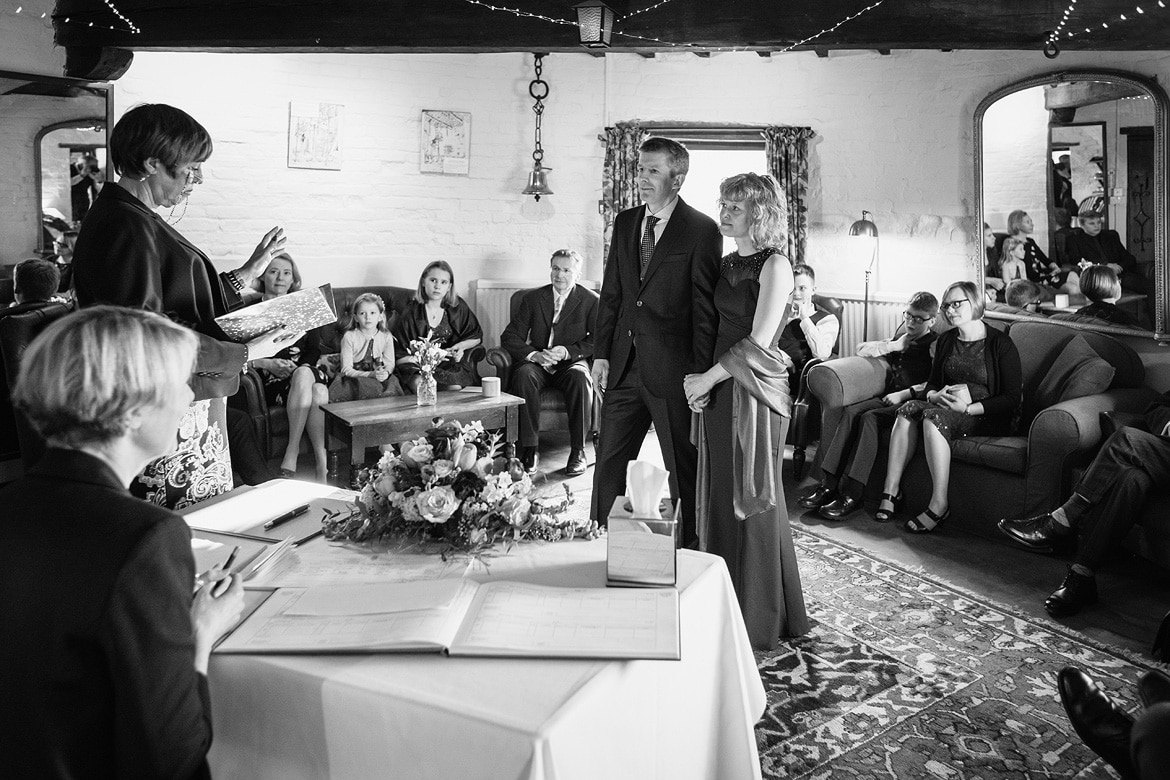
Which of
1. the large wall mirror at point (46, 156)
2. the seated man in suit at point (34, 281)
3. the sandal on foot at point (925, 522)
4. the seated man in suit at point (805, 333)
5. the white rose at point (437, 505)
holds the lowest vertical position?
the sandal on foot at point (925, 522)

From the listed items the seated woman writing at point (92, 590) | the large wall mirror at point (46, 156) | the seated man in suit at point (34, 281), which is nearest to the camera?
the seated woman writing at point (92, 590)

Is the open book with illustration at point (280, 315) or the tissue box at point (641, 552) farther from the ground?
the open book with illustration at point (280, 315)

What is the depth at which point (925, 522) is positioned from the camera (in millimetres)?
4508

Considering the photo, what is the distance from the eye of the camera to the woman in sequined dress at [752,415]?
3096mm

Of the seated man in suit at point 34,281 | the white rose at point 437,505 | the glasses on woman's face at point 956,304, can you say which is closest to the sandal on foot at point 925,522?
the glasses on woman's face at point 956,304

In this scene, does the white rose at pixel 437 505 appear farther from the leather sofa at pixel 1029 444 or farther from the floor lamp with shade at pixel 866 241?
the floor lamp with shade at pixel 866 241

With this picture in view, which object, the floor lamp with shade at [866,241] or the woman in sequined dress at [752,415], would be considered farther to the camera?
the floor lamp with shade at [866,241]

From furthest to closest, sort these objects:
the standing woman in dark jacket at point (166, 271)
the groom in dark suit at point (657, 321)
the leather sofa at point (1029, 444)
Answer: the leather sofa at point (1029, 444)
the groom in dark suit at point (657, 321)
the standing woman in dark jacket at point (166, 271)

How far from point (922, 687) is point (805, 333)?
115 inches

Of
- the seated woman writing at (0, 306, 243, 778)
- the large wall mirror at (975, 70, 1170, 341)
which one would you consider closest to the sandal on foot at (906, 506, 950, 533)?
the large wall mirror at (975, 70, 1170, 341)

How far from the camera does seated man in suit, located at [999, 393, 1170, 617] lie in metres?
3.57

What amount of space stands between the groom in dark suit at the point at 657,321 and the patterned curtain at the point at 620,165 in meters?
3.41

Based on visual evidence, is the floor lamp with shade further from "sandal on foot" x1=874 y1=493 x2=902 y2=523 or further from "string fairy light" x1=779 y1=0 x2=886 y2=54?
"sandal on foot" x1=874 y1=493 x2=902 y2=523

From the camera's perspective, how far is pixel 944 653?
10.4 feet
